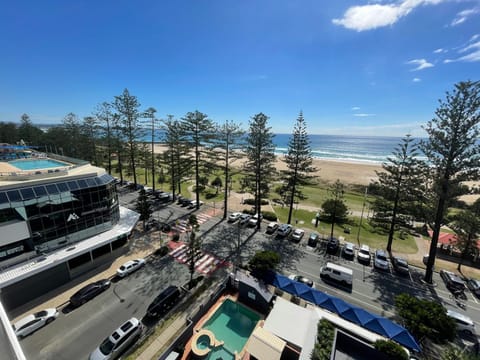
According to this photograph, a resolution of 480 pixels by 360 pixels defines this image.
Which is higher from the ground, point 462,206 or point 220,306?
point 462,206

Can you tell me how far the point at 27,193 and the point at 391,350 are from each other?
27604mm

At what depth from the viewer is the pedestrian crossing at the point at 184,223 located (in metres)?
28.8

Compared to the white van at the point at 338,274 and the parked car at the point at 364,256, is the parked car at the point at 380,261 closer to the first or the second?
the parked car at the point at 364,256

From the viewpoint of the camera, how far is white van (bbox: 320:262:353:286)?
2002 cm

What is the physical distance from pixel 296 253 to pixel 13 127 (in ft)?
286

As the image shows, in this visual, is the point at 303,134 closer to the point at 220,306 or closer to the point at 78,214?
the point at 220,306

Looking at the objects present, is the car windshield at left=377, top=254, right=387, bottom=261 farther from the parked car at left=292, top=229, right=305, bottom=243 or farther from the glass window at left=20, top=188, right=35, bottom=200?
the glass window at left=20, top=188, right=35, bottom=200

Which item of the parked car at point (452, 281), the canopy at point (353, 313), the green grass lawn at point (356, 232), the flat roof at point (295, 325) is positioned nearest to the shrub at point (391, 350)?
the canopy at point (353, 313)

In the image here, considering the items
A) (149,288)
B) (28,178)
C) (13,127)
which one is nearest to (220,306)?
(149,288)

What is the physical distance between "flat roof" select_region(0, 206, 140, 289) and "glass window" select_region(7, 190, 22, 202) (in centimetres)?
547

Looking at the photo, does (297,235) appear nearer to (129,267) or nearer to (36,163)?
(129,267)

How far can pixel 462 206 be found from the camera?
20.4 meters

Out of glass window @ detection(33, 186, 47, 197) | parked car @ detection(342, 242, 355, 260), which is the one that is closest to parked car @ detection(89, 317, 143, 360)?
glass window @ detection(33, 186, 47, 197)

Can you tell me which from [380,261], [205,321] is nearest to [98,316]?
[205,321]
